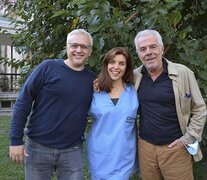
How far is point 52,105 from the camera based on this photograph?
130 inches

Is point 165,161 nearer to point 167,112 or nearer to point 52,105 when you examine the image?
point 167,112

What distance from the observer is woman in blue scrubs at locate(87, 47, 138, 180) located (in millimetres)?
3336

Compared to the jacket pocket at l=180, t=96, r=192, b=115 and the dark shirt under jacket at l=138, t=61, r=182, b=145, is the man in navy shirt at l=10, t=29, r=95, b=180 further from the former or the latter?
the jacket pocket at l=180, t=96, r=192, b=115

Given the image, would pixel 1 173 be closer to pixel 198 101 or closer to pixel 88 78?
pixel 88 78

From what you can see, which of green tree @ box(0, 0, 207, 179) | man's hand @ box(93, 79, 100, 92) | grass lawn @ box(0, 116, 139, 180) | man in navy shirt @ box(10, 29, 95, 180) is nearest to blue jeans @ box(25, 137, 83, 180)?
man in navy shirt @ box(10, 29, 95, 180)

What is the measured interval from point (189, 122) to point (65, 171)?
1130 mm

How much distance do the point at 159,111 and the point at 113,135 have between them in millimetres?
424

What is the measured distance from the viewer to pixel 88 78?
3.47m

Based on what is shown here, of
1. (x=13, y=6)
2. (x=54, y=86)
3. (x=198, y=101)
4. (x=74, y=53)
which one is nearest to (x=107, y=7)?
(x=74, y=53)

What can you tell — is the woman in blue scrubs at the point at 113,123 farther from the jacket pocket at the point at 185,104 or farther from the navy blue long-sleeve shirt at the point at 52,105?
the jacket pocket at the point at 185,104

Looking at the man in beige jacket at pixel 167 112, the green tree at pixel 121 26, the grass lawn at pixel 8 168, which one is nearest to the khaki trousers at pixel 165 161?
the man in beige jacket at pixel 167 112

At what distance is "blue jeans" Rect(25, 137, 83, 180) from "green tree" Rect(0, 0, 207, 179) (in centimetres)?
78

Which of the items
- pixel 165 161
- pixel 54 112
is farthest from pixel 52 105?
pixel 165 161

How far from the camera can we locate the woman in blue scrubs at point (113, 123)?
334cm
